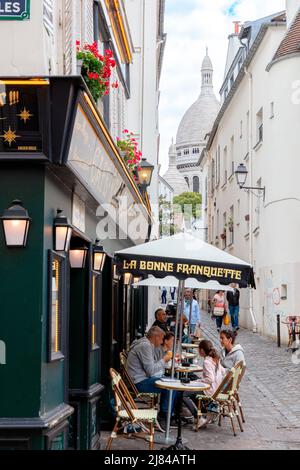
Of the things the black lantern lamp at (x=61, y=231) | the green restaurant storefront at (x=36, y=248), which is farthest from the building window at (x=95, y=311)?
the black lantern lamp at (x=61, y=231)

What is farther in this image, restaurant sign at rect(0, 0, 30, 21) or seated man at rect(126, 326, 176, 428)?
seated man at rect(126, 326, 176, 428)

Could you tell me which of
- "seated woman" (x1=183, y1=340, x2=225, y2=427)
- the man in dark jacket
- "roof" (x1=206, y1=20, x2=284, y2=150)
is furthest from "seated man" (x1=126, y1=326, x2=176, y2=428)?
"roof" (x1=206, y1=20, x2=284, y2=150)

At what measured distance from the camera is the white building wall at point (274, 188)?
80.4 ft

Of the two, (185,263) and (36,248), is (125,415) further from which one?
(36,248)

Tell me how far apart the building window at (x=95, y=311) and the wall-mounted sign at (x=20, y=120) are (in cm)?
294

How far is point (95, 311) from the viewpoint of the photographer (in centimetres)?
935

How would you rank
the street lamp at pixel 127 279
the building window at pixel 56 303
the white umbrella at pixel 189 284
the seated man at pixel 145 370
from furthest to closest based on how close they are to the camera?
1. the street lamp at pixel 127 279
2. the white umbrella at pixel 189 284
3. the seated man at pixel 145 370
4. the building window at pixel 56 303

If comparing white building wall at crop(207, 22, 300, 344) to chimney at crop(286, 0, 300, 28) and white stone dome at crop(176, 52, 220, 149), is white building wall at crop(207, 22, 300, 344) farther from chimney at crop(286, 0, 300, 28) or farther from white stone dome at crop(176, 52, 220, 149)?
white stone dome at crop(176, 52, 220, 149)

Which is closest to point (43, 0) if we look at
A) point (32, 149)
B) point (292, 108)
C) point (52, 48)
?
point (52, 48)

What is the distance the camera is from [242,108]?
33.6 m

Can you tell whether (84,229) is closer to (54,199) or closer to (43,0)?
(54,199)

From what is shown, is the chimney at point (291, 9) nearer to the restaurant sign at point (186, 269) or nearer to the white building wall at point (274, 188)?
the white building wall at point (274, 188)

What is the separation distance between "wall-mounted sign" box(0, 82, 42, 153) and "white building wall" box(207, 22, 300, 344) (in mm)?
18139

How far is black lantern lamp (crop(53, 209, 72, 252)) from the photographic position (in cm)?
670
